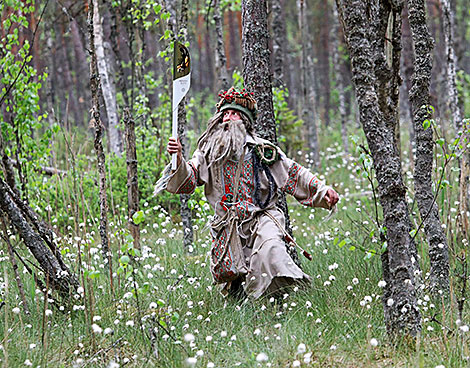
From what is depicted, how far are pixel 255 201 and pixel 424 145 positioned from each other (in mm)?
1578

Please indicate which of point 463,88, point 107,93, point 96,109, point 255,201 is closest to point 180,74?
point 96,109

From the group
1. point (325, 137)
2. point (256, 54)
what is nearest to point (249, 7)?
point (256, 54)

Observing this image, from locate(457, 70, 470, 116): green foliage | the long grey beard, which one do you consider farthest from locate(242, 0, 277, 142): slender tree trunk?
locate(457, 70, 470, 116): green foliage

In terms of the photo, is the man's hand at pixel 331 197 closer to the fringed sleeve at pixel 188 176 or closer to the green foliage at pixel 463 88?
the fringed sleeve at pixel 188 176

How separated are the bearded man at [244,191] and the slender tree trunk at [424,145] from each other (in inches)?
31.0

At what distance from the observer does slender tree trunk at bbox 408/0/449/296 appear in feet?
13.7

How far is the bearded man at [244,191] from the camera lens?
4.57 meters

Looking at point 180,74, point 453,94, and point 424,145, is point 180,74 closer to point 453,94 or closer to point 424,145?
point 424,145

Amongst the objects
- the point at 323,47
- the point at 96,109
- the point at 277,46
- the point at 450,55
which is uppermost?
the point at 323,47

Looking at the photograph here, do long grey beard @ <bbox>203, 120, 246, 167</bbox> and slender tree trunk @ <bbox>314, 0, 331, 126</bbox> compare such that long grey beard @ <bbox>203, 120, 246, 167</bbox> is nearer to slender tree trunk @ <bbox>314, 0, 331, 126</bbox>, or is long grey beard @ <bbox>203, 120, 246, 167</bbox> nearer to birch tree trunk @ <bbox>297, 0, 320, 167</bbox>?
birch tree trunk @ <bbox>297, 0, 320, 167</bbox>

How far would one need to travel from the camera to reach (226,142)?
4727 mm

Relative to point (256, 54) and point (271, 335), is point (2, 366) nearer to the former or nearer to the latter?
point (271, 335)

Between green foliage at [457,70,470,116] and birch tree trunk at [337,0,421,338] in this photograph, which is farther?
green foliage at [457,70,470,116]

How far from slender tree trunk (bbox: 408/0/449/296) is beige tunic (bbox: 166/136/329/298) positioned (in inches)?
34.0
